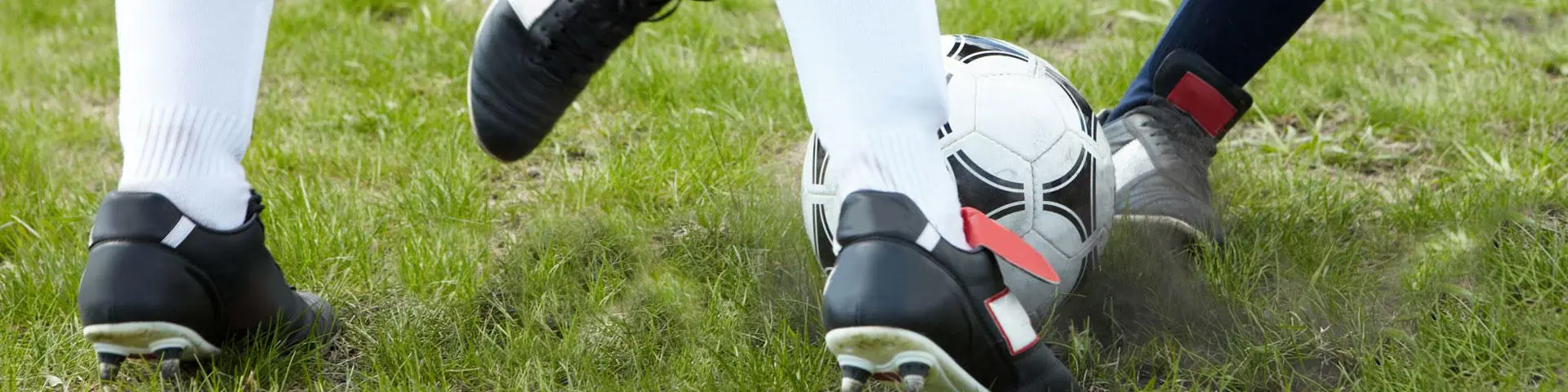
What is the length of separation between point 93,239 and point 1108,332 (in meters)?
1.35

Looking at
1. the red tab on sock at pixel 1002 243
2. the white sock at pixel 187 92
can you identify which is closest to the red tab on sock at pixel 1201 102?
the red tab on sock at pixel 1002 243

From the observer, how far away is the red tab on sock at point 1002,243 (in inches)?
59.1

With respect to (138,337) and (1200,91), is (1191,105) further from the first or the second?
(138,337)

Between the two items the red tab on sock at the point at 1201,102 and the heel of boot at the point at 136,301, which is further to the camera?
the red tab on sock at the point at 1201,102

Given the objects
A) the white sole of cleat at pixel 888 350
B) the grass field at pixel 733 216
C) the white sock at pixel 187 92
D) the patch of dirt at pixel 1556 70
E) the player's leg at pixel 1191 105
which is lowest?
the patch of dirt at pixel 1556 70

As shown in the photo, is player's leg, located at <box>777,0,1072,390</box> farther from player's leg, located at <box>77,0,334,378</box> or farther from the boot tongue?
the boot tongue

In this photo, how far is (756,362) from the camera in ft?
5.75

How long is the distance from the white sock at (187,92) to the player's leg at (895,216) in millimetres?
704

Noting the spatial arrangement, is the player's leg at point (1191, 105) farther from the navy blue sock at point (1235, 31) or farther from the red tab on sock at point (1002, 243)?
the red tab on sock at point (1002, 243)

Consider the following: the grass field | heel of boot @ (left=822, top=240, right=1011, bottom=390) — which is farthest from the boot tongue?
heel of boot @ (left=822, top=240, right=1011, bottom=390)

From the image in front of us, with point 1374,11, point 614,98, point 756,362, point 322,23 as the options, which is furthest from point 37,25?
point 1374,11

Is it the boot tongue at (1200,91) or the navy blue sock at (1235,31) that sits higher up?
the navy blue sock at (1235,31)

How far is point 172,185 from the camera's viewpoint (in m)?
1.63

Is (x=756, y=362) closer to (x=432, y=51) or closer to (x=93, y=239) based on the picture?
(x=93, y=239)
